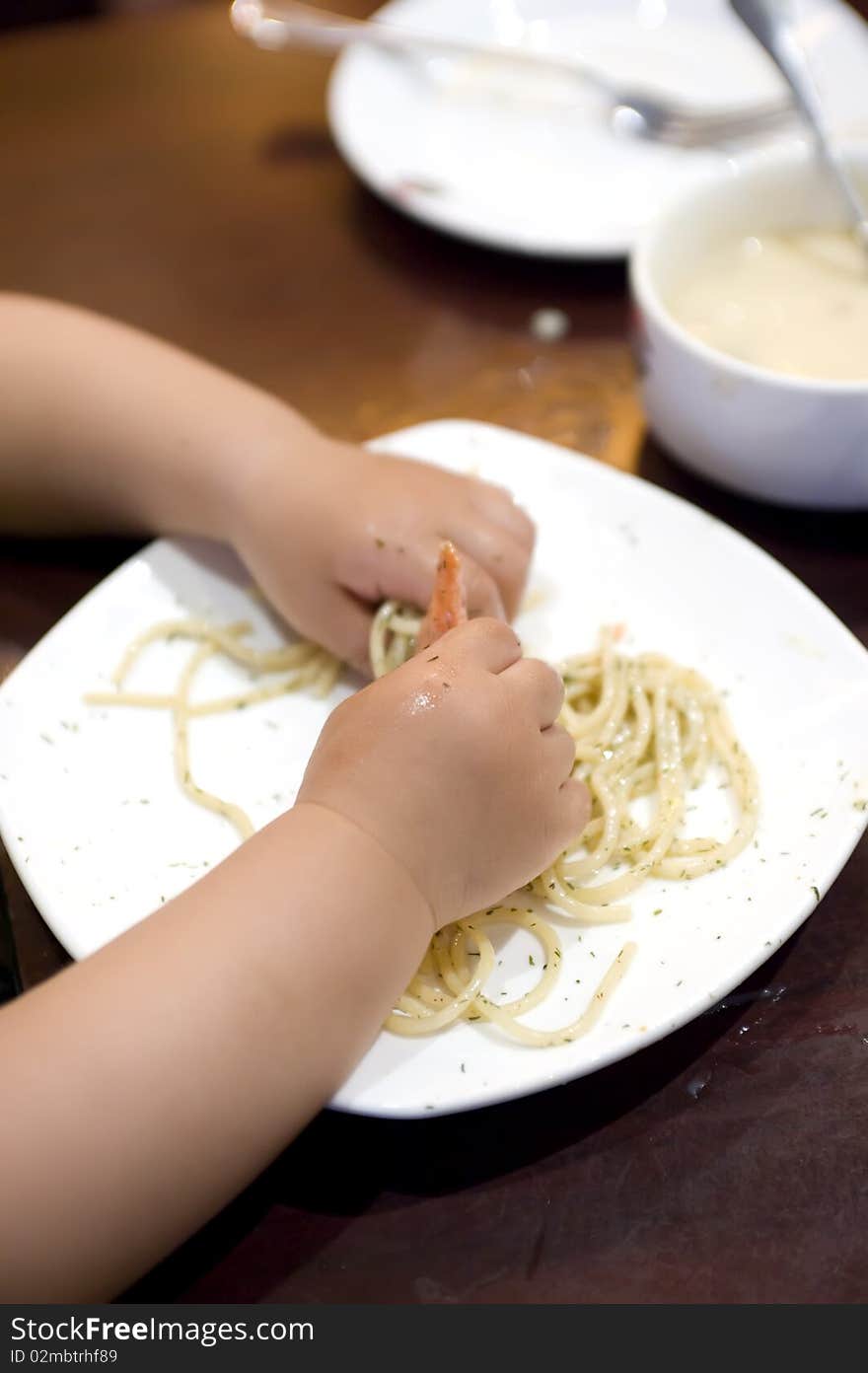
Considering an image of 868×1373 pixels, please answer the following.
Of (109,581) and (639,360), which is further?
(639,360)

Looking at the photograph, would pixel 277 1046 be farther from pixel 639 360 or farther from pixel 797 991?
pixel 639 360

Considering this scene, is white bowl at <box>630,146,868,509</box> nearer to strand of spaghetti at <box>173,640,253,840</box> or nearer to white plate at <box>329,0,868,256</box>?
white plate at <box>329,0,868,256</box>

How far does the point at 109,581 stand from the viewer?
114cm

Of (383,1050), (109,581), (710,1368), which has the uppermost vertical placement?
(109,581)

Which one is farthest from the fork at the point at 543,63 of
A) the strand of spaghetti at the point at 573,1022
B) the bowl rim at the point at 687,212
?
the strand of spaghetti at the point at 573,1022

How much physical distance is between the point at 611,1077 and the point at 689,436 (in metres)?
0.67

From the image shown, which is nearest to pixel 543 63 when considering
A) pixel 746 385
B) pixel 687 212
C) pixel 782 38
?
pixel 782 38

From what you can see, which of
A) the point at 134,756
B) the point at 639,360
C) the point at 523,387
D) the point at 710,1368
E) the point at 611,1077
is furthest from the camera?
the point at 523,387

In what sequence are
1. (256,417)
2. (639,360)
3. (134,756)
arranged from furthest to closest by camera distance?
(639,360) < (256,417) < (134,756)

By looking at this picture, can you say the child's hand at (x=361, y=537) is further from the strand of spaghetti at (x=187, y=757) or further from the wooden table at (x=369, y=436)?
the wooden table at (x=369, y=436)

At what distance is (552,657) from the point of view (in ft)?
3.76

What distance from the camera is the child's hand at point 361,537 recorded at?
1.05 meters

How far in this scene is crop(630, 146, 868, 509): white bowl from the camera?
1.16 m

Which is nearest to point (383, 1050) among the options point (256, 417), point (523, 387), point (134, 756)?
point (134, 756)
